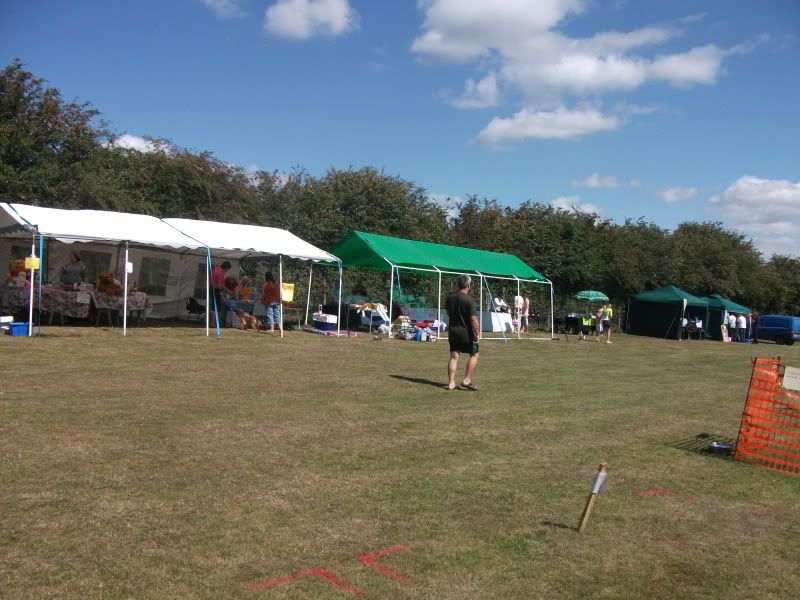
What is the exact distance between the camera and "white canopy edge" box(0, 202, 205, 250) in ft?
47.6

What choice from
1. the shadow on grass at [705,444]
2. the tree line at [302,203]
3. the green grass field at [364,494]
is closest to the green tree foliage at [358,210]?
the tree line at [302,203]

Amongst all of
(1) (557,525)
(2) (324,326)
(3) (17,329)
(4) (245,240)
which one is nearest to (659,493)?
(1) (557,525)

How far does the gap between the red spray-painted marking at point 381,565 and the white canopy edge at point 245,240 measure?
43.9 feet

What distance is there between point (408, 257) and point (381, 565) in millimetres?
17000

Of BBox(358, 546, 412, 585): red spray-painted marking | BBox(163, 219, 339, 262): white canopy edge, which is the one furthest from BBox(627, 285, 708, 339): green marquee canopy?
BBox(358, 546, 412, 585): red spray-painted marking

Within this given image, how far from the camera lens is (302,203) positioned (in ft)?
107

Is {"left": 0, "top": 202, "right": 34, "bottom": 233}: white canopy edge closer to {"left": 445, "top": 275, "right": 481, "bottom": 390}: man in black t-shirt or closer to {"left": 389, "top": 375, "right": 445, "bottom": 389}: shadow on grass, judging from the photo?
{"left": 389, "top": 375, "right": 445, "bottom": 389}: shadow on grass

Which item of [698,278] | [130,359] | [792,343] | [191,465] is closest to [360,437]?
[191,465]

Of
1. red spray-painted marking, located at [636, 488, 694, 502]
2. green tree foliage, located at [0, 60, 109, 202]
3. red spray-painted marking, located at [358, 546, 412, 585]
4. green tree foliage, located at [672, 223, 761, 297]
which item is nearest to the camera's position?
red spray-painted marking, located at [358, 546, 412, 585]

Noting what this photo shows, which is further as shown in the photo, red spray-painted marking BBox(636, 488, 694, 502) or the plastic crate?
the plastic crate

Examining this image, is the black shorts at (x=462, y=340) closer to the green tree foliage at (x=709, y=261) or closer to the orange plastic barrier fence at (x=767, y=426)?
the orange plastic barrier fence at (x=767, y=426)

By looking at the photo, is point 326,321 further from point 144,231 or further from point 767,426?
point 767,426

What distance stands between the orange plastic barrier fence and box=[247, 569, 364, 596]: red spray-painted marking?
4.78m

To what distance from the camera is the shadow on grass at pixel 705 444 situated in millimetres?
7023
